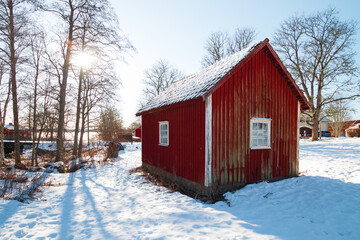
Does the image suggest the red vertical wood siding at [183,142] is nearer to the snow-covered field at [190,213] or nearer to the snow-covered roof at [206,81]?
the snow-covered roof at [206,81]

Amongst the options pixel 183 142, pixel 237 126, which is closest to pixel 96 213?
pixel 183 142

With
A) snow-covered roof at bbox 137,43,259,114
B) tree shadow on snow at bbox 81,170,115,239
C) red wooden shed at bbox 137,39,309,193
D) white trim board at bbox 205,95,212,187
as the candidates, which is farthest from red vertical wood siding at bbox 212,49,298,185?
tree shadow on snow at bbox 81,170,115,239

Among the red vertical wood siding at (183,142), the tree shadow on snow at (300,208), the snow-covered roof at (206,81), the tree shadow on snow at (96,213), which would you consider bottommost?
the tree shadow on snow at (96,213)

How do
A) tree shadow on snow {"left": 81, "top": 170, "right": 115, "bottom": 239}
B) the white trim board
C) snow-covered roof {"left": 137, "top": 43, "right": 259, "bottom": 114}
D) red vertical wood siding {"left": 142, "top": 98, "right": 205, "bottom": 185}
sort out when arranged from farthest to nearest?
red vertical wood siding {"left": 142, "top": 98, "right": 205, "bottom": 185}, snow-covered roof {"left": 137, "top": 43, "right": 259, "bottom": 114}, the white trim board, tree shadow on snow {"left": 81, "top": 170, "right": 115, "bottom": 239}

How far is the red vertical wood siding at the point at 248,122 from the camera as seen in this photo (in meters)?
6.55

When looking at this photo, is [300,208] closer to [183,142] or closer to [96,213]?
[183,142]

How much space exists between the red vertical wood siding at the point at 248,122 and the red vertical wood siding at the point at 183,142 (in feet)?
1.54

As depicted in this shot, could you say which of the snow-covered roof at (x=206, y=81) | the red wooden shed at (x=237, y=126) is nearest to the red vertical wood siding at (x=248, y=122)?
the red wooden shed at (x=237, y=126)

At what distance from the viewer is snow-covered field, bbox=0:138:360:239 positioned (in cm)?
396

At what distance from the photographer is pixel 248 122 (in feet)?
23.4

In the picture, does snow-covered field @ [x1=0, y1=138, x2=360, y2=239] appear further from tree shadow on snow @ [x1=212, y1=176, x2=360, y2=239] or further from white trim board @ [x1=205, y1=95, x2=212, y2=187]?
white trim board @ [x1=205, y1=95, x2=212, y2=187]

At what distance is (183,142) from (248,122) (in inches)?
96.4

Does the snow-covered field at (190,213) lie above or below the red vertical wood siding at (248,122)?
below

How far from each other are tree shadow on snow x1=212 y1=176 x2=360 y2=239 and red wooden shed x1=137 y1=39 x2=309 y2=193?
31.7 inches
